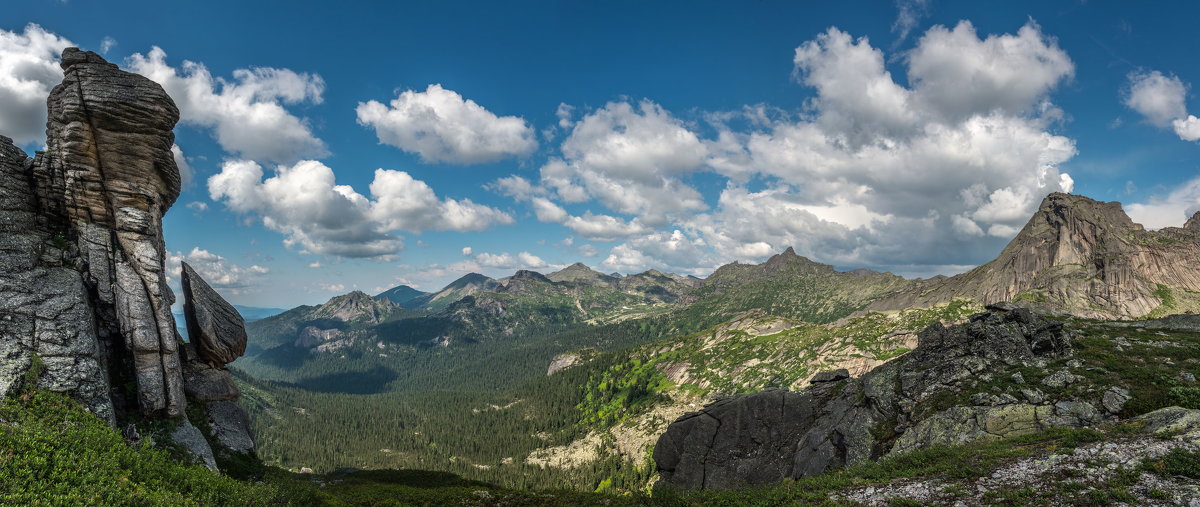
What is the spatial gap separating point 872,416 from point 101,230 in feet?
216

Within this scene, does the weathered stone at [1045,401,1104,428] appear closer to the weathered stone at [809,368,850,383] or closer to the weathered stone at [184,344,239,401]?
the weathered stone at [809,368,850,383]

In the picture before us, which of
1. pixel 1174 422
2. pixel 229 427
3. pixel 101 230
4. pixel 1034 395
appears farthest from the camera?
pixel 229 427

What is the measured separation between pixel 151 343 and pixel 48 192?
1393cm

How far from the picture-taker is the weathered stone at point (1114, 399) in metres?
28.7

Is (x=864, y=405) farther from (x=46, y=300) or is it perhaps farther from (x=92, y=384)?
(x=46, y=300)

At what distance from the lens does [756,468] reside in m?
43.5

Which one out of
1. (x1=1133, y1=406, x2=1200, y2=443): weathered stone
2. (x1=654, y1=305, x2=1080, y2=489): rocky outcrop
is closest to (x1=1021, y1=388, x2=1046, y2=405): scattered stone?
(x1=654, y1=305, x2=1080, y2=489): rocky outcrop

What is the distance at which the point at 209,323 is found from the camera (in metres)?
40.6

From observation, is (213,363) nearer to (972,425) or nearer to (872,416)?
(872,416)

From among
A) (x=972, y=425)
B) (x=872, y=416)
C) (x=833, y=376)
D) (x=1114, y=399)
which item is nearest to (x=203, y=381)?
(x=872, y=416)

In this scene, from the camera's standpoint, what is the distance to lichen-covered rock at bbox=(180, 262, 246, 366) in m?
Answer: 40.5

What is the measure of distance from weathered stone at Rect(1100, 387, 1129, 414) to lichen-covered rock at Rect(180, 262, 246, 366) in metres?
71.8

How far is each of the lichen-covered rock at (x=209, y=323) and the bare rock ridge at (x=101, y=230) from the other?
5.55m

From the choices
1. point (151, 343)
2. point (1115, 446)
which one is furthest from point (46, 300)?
point (1115, 446)
